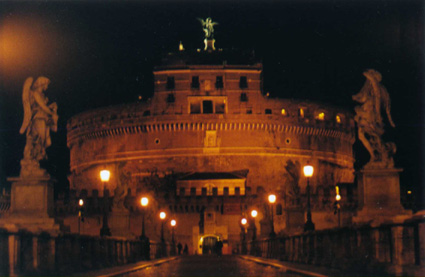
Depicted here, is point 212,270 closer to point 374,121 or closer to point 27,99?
point 27,99

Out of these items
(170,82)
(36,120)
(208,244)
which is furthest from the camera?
(170,82)

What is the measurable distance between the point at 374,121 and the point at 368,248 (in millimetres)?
8335

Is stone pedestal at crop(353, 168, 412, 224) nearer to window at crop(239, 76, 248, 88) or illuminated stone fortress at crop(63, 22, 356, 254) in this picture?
illuminated stone fortress at crop(63, 22, 356, 254)

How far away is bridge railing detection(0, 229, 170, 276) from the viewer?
536 inches

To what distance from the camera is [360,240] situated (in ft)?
51.4

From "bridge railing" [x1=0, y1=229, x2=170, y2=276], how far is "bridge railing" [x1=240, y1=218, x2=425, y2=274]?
16.9ft

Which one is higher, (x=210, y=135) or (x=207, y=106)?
(x=207, y=106)

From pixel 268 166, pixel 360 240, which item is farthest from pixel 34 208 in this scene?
pixel 268 166

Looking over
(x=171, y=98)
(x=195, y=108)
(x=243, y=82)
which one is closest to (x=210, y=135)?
(x=195, y=108)

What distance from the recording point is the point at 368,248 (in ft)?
50.0

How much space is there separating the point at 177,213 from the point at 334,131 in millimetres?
17804

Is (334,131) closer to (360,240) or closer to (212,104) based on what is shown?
(212,104)

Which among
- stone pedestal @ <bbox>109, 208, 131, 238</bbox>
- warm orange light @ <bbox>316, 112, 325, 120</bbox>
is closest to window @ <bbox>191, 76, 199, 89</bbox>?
warm orange light @ <bbox>316, 112, 325, 120</bbox>

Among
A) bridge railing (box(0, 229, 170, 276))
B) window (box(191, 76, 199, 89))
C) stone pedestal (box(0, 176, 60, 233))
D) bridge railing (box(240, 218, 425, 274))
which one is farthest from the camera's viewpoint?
window (box(191, 76, 199, 89))
